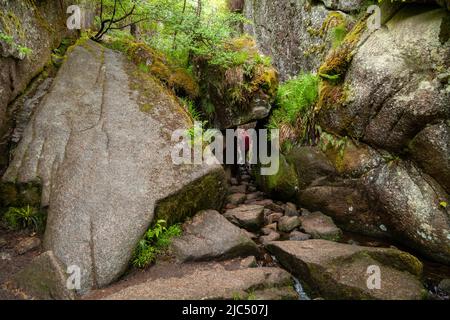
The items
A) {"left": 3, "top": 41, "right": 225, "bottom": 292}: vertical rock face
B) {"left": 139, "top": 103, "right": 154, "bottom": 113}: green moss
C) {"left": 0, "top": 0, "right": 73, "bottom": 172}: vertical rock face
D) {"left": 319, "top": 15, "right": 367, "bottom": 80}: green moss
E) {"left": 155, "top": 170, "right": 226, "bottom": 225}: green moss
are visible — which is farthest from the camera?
{"left": 319, "top": 15, "right": 367, "bottom": 80}: green moss

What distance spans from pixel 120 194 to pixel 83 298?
1.75 metres

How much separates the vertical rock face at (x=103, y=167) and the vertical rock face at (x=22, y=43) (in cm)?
47

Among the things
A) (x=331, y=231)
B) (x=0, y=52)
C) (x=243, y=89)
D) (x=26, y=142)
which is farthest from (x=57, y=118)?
(x=331, y=231)

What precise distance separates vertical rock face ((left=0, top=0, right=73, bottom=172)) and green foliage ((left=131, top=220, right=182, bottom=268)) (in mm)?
3198

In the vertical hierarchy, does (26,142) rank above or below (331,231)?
above

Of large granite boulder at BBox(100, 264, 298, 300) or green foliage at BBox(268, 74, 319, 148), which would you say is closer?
large granite boulder at BBox(100, 264, 298, 300)

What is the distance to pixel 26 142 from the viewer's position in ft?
19.7

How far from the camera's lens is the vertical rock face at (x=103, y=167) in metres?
4.93

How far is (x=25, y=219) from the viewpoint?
5.46 metres

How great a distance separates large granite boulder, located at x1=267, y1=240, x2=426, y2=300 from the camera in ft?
15.2

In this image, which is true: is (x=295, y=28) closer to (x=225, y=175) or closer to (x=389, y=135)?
(x=389, y=135)
